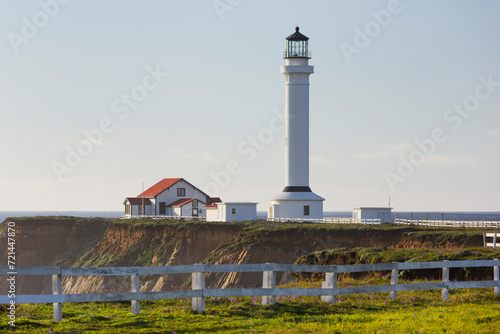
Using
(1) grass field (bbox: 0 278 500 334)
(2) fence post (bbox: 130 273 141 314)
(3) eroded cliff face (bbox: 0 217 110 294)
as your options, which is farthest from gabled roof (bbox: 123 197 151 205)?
(2) fence post (bbox: 130 273 141 314)

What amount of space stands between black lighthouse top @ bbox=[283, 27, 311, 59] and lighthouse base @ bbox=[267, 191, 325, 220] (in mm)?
11432

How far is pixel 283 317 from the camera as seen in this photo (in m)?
15.1

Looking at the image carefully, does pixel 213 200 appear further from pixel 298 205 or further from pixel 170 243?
pixel 298 205

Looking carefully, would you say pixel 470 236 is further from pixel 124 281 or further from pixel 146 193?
pixel 146 193

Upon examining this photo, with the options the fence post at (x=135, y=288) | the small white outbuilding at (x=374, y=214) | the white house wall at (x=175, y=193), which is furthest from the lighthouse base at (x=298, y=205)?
the fence post at (x=135, y=288)

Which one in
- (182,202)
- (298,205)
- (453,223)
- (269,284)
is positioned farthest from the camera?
(182,202)

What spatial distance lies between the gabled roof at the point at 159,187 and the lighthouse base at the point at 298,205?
2350cm

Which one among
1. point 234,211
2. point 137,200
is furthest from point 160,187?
point 234,211

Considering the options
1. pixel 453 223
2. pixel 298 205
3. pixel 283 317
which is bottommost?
pixel 283 317

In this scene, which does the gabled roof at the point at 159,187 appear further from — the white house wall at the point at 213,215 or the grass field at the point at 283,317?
the grass field at the point at 283,317

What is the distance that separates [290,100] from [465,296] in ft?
146

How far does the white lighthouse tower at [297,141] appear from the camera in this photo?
61.7 metres

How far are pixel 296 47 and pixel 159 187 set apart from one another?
96.4 ft

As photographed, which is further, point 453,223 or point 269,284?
point 453,223
